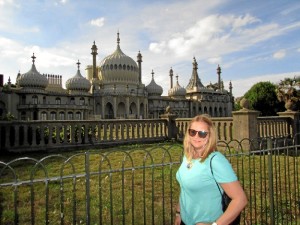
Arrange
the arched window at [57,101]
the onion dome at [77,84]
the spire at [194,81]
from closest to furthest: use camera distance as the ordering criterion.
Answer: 1. the arched window at [57,101]
2. the onion dome at [77,84]
3. the spire at [194,81]

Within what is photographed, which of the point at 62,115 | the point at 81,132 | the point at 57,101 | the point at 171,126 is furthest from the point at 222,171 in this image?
the point at 57,101

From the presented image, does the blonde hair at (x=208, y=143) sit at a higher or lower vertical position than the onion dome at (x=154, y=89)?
lower

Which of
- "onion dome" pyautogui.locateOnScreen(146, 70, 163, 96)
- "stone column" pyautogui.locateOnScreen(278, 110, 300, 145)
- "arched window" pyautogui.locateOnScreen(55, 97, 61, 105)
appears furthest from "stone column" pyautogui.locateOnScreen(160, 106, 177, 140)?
"onion dome" pyautogui.locateOnScreen(146, 70, 163, 96)

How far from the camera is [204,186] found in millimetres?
2510

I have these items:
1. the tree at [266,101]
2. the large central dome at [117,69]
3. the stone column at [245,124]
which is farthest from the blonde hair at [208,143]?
the large central dome at [117,69]

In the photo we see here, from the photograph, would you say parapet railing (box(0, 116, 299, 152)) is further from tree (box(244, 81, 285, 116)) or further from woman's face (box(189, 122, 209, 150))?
tree (box(244, 81, 285, 116))

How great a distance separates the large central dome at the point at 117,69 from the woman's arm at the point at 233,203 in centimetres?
5556

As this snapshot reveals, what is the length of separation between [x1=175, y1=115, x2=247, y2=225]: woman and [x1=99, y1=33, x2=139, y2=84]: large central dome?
55172 mm

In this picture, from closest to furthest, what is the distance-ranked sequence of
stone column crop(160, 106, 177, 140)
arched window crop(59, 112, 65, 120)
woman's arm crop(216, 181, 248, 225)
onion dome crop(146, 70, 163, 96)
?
woman's arm crop(216, 181, 248, 225) < stone column crop(160, 106, 177, 140) < arched window crop(59, 112, 65, 120) < onion dome crop(146, 70, 163, 96)

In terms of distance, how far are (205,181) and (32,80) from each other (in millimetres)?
50354

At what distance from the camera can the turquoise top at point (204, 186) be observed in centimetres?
246

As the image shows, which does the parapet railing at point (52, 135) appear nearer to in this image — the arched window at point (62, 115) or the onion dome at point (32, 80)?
the arched window at point (62, 115)

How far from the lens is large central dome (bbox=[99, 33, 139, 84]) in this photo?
5725 centimetres

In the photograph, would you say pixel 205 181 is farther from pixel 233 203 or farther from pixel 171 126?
pixel 171 126
